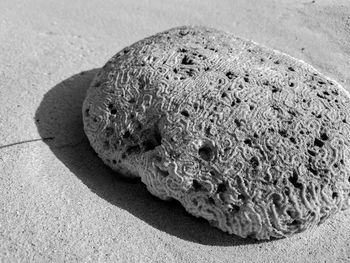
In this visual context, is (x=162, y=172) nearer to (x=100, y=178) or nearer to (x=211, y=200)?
(x=211, y=200)

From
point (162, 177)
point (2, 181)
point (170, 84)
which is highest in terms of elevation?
point (170, 84)

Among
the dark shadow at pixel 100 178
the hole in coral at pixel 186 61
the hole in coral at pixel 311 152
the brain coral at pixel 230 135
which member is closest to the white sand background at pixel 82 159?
the dark shadow at pixel 100 178

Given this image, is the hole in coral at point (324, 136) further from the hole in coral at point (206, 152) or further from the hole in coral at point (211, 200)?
the hole in coral at point (211, 200)

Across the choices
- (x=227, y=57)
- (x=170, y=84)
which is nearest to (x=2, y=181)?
(x=170, y=84)

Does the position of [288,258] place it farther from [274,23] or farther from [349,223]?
[274,23]

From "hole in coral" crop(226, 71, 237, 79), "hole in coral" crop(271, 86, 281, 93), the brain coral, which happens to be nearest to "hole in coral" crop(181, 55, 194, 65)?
the brain coral

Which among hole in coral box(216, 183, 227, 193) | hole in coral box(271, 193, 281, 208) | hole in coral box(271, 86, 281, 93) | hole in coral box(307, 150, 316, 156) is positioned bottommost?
hole in coral box(216, 183, 227, 193)

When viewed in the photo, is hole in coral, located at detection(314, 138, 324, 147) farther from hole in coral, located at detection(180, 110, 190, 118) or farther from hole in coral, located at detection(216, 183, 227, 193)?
hole in coral, located at detection(180, 110, 190, 118)

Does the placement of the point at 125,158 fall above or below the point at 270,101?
below
